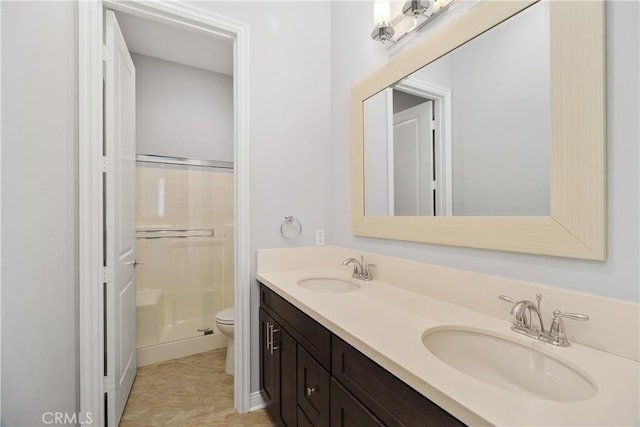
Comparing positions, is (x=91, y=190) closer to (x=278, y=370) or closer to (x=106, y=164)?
(x=106, y=164)

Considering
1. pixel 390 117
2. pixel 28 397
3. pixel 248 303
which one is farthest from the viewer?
pixel 248 303

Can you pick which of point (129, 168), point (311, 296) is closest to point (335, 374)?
point (311, 296)

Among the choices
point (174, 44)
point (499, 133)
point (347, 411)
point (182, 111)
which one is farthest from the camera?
point (182, 111)

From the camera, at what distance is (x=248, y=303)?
171cm

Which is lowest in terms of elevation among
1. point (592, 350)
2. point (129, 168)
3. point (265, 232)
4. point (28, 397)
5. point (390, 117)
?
point (28, 397)

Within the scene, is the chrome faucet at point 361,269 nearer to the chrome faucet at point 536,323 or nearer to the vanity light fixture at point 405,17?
the chrome faucet at point 536,323

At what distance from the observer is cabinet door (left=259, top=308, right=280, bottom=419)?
4.99ft

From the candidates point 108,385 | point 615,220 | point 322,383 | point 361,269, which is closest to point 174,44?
point 361,269

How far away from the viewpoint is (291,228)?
1850 millimetres

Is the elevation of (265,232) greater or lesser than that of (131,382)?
greater

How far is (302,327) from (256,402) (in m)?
0.89

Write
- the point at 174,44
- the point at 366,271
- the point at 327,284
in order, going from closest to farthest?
the point at 366,271
the point at 327,284
the point at 174,44

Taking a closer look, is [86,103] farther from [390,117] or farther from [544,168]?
[544,168]

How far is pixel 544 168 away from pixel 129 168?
216 centimetres
